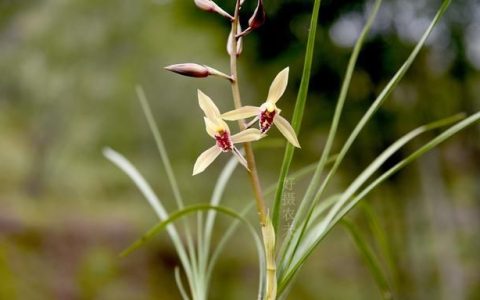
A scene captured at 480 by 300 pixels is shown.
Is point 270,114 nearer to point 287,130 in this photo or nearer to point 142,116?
point 287,130

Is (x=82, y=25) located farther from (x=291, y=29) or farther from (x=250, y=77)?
(x=291, y=29)

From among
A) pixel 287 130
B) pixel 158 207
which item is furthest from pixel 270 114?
pixel 158 207

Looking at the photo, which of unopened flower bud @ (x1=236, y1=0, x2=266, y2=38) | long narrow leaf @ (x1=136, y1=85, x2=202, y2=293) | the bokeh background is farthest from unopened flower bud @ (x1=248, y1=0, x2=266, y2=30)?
the bokeh background

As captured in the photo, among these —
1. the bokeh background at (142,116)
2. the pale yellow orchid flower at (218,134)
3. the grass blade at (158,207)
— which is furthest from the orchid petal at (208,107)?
the bokeh background at (142,116)

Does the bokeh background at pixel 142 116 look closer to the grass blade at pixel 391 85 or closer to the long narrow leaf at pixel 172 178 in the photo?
the long narrow leaf at pixel 172 178

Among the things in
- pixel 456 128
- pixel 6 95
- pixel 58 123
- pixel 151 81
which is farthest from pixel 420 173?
pixel 456 128

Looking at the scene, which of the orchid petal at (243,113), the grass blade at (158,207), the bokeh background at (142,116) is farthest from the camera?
the bokeh background at (142,116)
